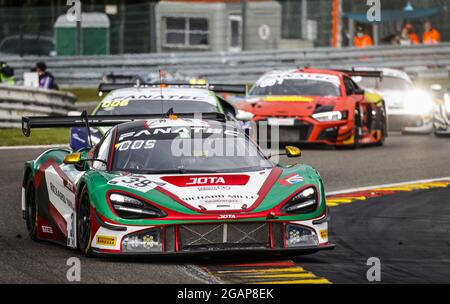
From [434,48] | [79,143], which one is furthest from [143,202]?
[434,48]

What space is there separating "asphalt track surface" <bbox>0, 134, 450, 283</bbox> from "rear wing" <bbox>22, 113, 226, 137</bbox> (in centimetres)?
96

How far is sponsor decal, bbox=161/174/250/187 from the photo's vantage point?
33.0 feet

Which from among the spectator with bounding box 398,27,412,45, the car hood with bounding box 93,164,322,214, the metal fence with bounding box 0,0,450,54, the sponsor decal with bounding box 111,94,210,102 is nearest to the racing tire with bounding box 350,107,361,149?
the sponsor decal with bounding box 111,94,210,102

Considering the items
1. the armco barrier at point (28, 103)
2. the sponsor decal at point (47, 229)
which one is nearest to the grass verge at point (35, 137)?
the armco barrier at point (28, 103)

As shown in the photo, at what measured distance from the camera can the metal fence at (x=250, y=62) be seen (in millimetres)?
36375

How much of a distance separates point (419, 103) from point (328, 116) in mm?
4502

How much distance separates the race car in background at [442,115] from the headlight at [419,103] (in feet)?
2.06

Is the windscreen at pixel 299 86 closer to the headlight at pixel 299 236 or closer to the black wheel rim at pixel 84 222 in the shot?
the black wheel rim at pixel 84 222

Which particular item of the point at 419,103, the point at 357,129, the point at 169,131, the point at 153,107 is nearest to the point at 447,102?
the point at 419,103

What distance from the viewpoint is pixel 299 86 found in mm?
22344

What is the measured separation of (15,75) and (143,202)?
94.4 feet

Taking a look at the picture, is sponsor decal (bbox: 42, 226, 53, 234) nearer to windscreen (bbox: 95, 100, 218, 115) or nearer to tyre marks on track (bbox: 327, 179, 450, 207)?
tyre marks on track (bbox: 327, 179, 450, 207)
